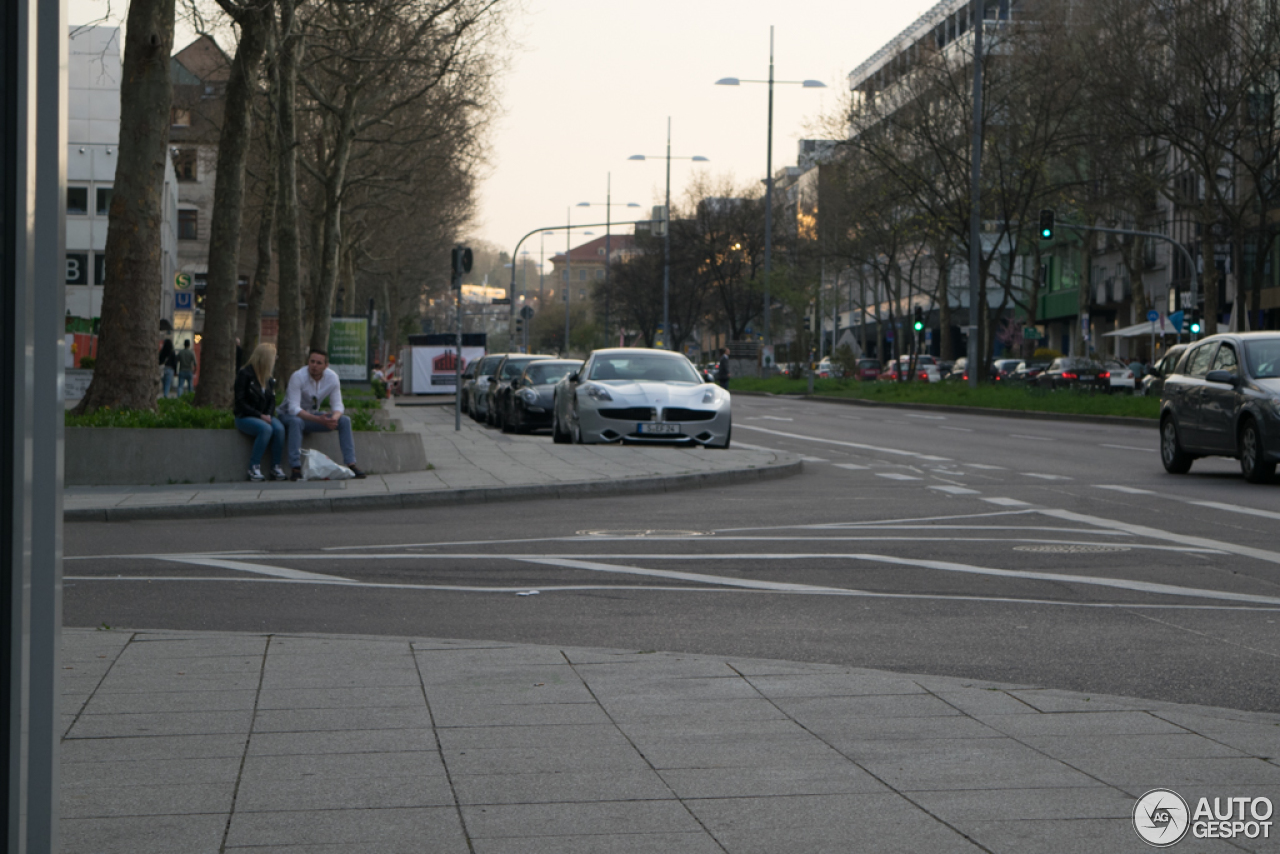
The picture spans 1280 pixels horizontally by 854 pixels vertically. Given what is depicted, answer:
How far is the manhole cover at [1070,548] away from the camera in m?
11.1

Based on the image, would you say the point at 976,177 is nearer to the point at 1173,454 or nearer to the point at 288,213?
the point at 288,213

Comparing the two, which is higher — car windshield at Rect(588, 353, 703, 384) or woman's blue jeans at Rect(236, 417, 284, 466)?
car windshield at Rect(588, 353, 703, 384)

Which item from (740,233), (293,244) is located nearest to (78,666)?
(293,244)

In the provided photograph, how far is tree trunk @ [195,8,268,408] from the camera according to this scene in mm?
20891

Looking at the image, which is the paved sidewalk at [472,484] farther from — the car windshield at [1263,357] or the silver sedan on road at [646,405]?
the car windshield at [1263,357]

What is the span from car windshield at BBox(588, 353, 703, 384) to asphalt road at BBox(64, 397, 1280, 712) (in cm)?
650

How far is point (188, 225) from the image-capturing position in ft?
288

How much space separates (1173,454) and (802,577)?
1060cm

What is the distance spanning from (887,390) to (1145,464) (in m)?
33.5

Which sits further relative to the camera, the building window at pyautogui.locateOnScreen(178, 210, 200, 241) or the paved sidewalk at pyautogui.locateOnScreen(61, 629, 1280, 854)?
the building window at pyautogui.locateOnScreen(178, 210, 200, 241)

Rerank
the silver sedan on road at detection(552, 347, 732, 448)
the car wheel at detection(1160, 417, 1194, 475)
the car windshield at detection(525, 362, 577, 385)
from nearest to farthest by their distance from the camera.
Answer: the car wheel at detection(1160, 417, 1194, 475) < the silver sedan on road at detection(552, 347, 732, 448) < the car windshield at detection(525, 362, 577, 385)

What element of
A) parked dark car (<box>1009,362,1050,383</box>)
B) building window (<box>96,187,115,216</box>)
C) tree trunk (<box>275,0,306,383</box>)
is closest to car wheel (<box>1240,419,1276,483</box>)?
tree trunk (<box>275,0,306,383</box>)

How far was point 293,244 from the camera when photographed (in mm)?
29266

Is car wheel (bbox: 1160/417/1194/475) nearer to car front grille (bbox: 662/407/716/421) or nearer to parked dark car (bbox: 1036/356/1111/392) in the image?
car front grille (bbox: 662/407/716/421)
